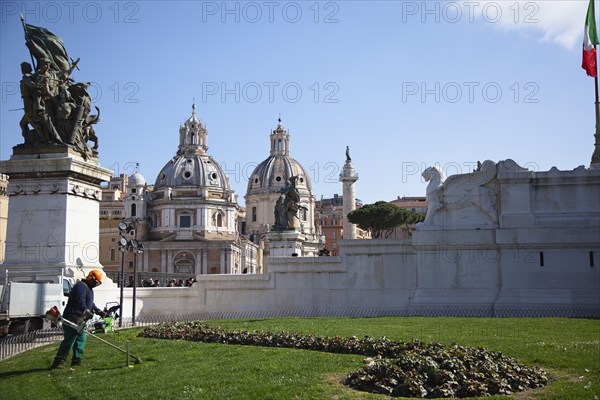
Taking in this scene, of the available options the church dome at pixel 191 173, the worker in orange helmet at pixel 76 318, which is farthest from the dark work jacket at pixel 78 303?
the church dome at pixel 191 173

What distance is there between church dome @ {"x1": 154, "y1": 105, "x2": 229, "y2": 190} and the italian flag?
353 ft

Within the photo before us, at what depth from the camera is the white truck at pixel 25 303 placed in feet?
56.7

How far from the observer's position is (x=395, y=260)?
2505 cm

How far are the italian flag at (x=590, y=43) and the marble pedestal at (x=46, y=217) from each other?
22.4 m

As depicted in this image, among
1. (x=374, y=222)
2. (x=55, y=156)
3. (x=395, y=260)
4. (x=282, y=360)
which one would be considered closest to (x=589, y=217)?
(x=395, y=260)

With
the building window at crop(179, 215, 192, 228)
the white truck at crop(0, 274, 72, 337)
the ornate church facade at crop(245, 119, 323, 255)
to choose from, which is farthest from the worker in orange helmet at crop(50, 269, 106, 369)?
the ornate church facade at crop(245, 119, 323, 255)

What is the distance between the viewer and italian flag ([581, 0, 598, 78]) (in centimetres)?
3122

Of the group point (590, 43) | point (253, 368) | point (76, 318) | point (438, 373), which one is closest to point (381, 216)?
point (590, 43)

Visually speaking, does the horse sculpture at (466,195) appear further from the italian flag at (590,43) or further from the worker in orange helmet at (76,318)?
the worker in orange helmet at (76,318)

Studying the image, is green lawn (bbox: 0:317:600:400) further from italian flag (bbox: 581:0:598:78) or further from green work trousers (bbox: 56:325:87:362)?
italian flag (bbox: 581:0:598:78)

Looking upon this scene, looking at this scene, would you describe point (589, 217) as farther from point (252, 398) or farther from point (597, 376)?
point (252, 398)

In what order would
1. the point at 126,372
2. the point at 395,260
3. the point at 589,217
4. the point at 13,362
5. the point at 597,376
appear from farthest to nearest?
the point at 395,260, the point at 589,217, the point at 13,362, the point at 126,372, the point at 597,376

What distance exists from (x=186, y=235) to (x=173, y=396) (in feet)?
398

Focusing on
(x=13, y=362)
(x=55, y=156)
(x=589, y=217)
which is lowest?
(x=13, y=362)
